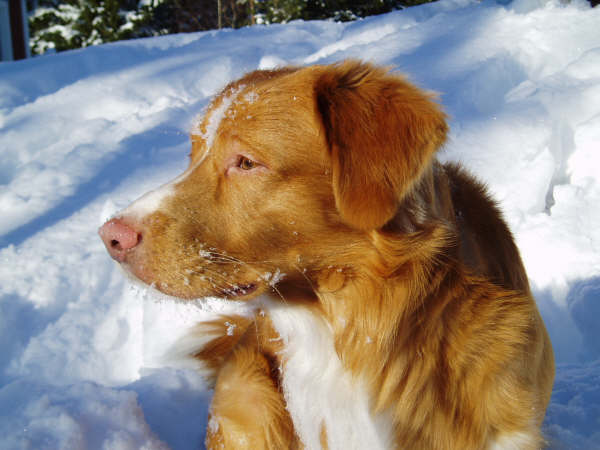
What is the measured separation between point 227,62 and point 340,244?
5.65 metres

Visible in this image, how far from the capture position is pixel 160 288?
176cm

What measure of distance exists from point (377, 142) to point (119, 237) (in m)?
0.94

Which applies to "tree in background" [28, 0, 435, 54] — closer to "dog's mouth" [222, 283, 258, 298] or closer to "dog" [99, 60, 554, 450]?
"dog" [99, 60, 554, 450]

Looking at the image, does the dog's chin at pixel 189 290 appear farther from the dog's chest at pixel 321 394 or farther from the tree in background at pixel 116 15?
the tree in background at pixel 116 15

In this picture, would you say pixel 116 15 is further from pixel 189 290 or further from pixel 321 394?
pixel 321 394

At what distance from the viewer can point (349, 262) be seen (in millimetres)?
1882

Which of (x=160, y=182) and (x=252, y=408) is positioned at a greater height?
Answer: (x=252, y=408)

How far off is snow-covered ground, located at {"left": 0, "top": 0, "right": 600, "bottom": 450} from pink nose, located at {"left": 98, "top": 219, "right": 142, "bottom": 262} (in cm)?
86

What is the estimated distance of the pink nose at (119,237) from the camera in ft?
5.60

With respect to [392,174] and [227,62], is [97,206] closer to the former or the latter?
[392,174]

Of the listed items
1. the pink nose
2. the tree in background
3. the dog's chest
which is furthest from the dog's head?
the tree in background

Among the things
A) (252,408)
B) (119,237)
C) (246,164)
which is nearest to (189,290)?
(119,237)

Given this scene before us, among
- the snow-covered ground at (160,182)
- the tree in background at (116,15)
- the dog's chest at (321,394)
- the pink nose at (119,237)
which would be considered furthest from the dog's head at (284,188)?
the tree in background at (116,15)

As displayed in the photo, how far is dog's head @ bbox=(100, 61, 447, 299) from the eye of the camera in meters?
1.69
